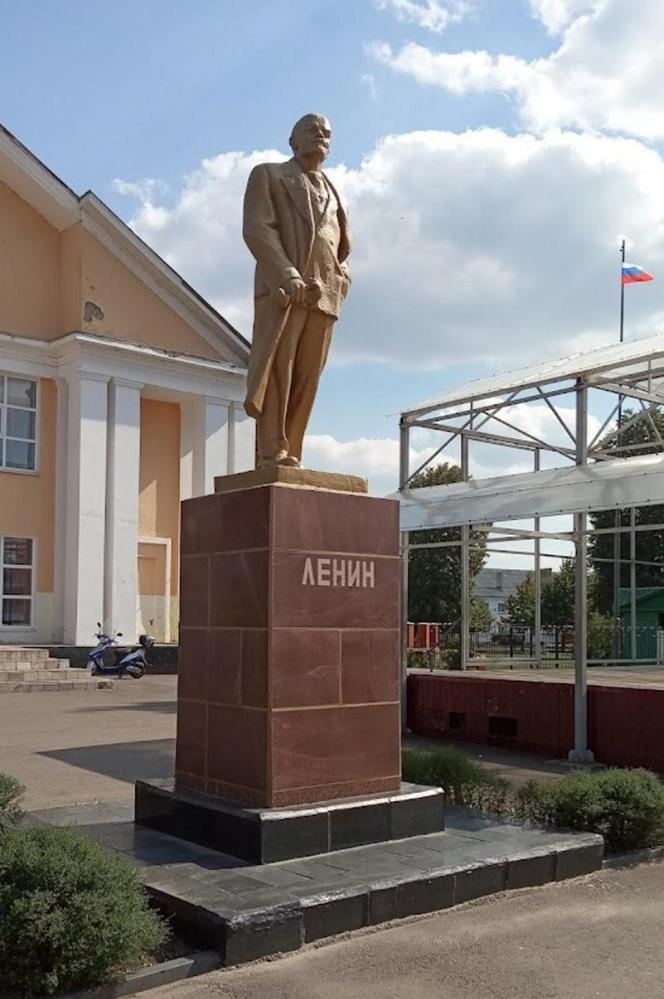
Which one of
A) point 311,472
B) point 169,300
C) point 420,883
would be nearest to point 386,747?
point 420,883

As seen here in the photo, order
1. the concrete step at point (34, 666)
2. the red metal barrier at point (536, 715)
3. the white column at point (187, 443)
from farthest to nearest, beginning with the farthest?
the white column at point (187, 443)
the concrete step at point (34, 666)
the red metal barrier at point (536, 715)

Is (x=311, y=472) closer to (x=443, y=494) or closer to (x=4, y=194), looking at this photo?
(x=443, y=494)

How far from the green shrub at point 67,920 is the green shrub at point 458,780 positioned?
12.6 feet

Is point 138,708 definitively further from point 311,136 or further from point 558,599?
point 558,599

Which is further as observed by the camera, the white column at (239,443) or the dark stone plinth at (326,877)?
the white column at (239,443)

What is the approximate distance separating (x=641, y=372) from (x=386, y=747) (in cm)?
732

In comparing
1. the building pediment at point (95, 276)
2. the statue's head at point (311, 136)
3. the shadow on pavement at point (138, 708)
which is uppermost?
the building pediment at point (95, 276)

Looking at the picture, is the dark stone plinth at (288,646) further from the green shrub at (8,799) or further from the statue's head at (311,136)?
the statue's head at (311,136)

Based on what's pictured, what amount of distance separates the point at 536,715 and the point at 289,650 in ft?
22.6

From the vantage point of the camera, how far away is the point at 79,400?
961 inches

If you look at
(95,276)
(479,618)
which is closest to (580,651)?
(95,276)

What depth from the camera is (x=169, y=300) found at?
26578mm

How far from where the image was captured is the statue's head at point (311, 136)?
7496 mm

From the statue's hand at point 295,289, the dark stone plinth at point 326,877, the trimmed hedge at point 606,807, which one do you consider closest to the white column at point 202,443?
the trimmed hedge at point 606,807
